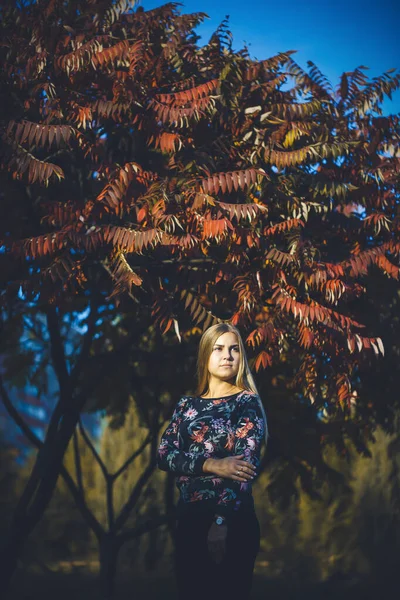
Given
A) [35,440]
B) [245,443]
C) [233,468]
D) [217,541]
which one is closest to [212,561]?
[217,541]

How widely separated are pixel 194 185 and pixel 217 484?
3.12 metres

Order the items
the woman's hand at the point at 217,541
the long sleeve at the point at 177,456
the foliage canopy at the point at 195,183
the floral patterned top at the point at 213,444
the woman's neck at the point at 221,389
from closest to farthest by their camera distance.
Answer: the woman's hand at the point at 217,541, the floral patterned top at the point at 213,444, the long sleeve at the point at 177,456, the woman's neck at the point at 221,389, the foliage canopy at the point at 195,183

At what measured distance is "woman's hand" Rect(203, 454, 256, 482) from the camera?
127 inches

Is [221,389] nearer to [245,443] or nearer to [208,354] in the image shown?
[208,354]

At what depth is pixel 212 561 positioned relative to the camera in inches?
131

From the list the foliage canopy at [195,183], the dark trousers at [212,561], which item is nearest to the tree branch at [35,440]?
the foliage canopy at [195,183]

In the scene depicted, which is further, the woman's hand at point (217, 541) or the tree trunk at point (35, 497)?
the tree trunk at point (35, 497)

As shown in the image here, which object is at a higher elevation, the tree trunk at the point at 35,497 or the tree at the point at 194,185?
the tree at the point at 194,185

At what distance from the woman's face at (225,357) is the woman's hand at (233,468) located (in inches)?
22.4

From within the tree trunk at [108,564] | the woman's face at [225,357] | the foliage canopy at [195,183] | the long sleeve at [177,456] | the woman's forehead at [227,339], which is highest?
the foliage canopy at [195,183]

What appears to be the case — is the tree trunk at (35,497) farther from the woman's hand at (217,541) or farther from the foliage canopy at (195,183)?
the woman's hand at (217,541)

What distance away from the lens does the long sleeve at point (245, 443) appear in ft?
10.8

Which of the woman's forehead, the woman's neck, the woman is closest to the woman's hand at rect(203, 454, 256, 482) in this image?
the woman

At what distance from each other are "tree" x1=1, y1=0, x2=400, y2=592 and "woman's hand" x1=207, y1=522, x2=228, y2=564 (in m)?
2.74
